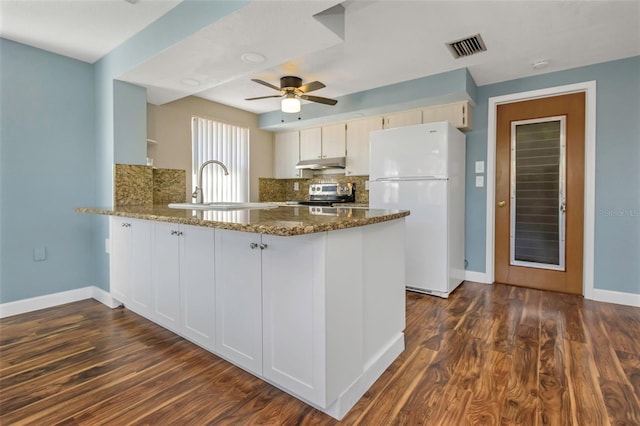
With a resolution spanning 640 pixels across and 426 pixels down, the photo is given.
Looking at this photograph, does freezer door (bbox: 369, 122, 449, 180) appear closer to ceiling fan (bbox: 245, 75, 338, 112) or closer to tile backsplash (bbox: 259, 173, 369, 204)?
ceiling fan (bbox: 245, 75, 338, 112)

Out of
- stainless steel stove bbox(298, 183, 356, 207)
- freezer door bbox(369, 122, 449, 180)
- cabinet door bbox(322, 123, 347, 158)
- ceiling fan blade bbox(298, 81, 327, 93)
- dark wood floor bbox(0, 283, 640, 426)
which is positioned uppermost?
ceiling fan blade bbox(298, 81, 327, 93)

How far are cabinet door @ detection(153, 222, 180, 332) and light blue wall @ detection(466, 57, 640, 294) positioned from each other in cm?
385

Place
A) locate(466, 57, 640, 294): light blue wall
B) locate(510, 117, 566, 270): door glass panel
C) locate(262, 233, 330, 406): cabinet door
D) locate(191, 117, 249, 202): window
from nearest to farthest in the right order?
locate(262, 233, 330, 406): cabinet door → locate(466, 57, 640, 294): light blue wall → locate(510, 117, 566, 270): door glass panel → locate(191, 117, 249, 202): window

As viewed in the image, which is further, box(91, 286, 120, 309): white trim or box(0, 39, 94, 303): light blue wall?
box(91, 286, 120, 309): white trim

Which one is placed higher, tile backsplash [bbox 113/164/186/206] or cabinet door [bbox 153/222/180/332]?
tile backsplash [bbox 113/164/186/206]

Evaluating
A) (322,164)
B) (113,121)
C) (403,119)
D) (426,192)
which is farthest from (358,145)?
(113,121)

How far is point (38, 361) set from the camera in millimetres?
1968

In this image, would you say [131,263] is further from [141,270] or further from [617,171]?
[617,171]

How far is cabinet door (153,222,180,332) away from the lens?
2.13 m

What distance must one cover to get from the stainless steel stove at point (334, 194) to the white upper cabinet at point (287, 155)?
444 millimetres

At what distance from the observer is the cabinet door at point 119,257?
104 inches

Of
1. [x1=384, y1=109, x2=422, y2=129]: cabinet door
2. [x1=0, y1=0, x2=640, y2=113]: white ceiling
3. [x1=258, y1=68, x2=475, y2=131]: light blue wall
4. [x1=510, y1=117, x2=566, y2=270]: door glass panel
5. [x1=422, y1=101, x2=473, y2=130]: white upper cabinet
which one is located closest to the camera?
[x1=0, y1=0, x2=640, y2=113]: white ceiling

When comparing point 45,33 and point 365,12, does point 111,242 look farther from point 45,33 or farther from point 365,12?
point 365,12

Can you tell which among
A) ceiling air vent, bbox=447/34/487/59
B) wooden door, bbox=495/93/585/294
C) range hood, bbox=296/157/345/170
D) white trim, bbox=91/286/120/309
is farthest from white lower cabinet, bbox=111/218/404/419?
range hood, bbox=296/157/345/170
